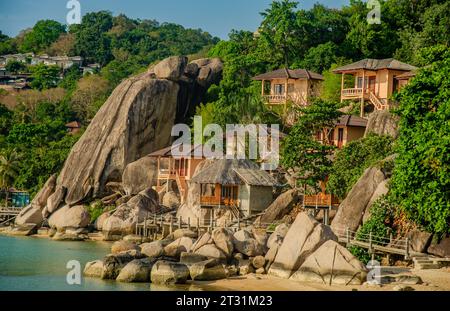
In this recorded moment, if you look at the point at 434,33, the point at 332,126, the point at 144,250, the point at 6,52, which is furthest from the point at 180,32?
the point at 144,250

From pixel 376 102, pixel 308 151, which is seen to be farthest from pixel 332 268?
pixel 376 102

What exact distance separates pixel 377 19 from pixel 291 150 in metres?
18.4

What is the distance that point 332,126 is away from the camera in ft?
131

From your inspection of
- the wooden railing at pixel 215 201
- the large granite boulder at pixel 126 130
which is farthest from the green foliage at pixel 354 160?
the large granite boulder at pixel 126 130

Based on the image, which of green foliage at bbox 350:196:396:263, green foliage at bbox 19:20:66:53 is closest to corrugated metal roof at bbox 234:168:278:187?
green foliage at bbox 350:196:396:263

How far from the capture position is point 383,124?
132 ft

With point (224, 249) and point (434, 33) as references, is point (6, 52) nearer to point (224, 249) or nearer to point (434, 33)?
point (434, 33)

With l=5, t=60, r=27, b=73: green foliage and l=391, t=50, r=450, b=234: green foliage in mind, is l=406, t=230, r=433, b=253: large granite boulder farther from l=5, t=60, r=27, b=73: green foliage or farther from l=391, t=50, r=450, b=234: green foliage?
l=5, t=60, r=27, b=73: green foliage

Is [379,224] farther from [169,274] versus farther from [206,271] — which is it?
[169,274]

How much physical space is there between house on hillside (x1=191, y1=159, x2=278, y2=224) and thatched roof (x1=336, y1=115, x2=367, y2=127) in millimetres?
5984

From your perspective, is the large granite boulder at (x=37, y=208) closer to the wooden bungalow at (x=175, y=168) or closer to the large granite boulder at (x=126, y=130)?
the large granite boulder at (x=126, y=130)

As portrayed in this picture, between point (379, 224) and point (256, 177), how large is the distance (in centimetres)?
1142

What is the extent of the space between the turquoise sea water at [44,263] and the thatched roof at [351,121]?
14.1m

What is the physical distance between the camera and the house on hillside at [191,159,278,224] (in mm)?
39500
